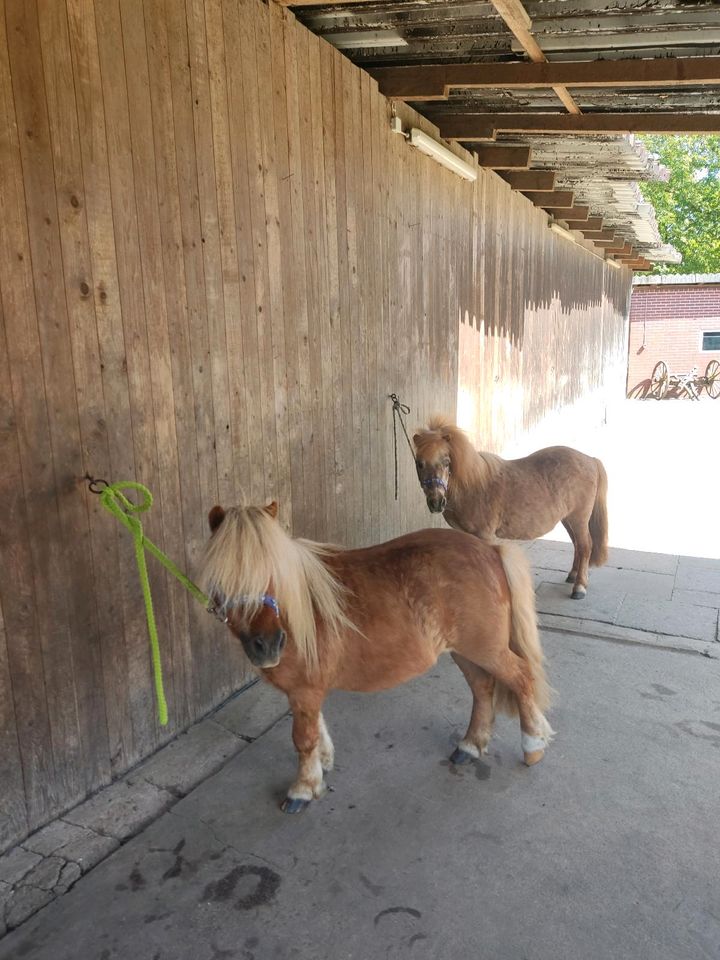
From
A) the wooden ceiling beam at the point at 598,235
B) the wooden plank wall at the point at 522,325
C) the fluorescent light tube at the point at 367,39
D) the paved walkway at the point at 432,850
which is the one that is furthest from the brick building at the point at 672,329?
the paved walkway at the point at 432,850

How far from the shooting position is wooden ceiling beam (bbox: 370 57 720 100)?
12.2 ft

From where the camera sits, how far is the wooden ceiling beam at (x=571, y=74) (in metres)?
3.71

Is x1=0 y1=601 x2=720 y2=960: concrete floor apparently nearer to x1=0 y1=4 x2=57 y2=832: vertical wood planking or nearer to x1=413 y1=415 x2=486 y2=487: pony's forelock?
x1=0 y1=4 x2=57 y2=832: vertical wood planking

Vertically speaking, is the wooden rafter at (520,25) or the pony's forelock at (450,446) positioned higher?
the wooden rafter at (520,25)

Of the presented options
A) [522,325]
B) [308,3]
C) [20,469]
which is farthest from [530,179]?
[20,469]

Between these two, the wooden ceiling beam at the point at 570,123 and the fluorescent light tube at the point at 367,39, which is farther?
Result: the wooden ceiling beam at the point at 570,123

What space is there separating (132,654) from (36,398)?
113cm

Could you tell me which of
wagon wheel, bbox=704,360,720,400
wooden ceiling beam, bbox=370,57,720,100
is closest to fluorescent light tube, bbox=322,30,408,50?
wooden ceiling beam, bbox=370,57,720,100

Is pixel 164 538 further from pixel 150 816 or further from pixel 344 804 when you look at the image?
pixel 344 804

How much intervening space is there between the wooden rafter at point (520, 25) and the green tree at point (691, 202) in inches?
1201

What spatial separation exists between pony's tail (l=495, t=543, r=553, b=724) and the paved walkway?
0.27 metres

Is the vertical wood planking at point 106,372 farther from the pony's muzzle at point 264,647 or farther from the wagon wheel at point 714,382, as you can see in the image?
the wagon wheel at point 714,382

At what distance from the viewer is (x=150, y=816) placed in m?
2.57

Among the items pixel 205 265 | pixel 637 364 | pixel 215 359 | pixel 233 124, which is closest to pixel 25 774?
pixel 215 359
